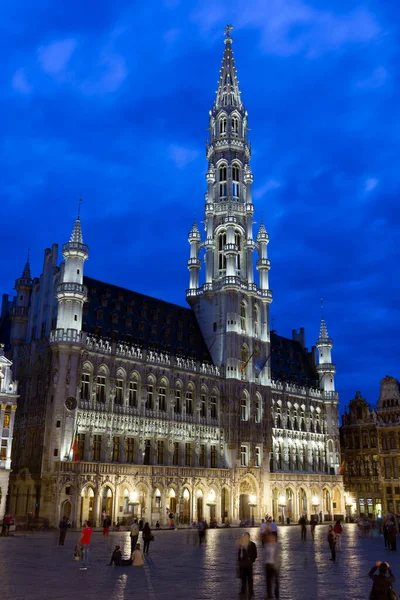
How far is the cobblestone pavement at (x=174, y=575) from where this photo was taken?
18.9 meters

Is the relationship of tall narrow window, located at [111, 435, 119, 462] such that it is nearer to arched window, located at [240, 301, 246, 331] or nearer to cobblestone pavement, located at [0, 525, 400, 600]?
arched window, located at [240, 301, 246, 331]

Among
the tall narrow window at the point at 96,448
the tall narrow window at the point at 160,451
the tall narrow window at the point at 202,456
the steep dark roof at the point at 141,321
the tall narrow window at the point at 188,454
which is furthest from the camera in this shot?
the tall narrow window at the point at 202,456

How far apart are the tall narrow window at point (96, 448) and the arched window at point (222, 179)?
42156 millimetres

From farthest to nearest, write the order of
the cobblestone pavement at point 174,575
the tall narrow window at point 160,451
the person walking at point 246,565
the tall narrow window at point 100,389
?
1. the tall narrow window at point 160,451
2. the tall narrow window at point 100,389
3. the cobblestone pavement at point 174,575
4. the person walking at point 246,565

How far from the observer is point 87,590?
63.8 ft

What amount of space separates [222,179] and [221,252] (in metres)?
12.1

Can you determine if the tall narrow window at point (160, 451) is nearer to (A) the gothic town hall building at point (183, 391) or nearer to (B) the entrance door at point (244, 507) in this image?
(A) the gothic town hall building at point (183, 391)

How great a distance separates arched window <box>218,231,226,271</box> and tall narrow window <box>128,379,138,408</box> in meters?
24.5

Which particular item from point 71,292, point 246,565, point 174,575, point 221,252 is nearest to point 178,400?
point 71,292

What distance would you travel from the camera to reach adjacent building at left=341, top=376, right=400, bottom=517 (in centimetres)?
9256

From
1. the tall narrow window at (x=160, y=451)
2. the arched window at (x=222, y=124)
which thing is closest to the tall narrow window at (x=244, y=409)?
the tall narrow window at (x=160, y=451)

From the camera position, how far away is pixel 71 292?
63.4 m

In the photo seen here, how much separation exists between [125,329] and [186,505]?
20902 millimetres

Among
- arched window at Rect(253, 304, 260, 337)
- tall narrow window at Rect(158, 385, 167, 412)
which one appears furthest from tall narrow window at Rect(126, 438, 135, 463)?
arched window at Rect(253, 304, 260, 337)
